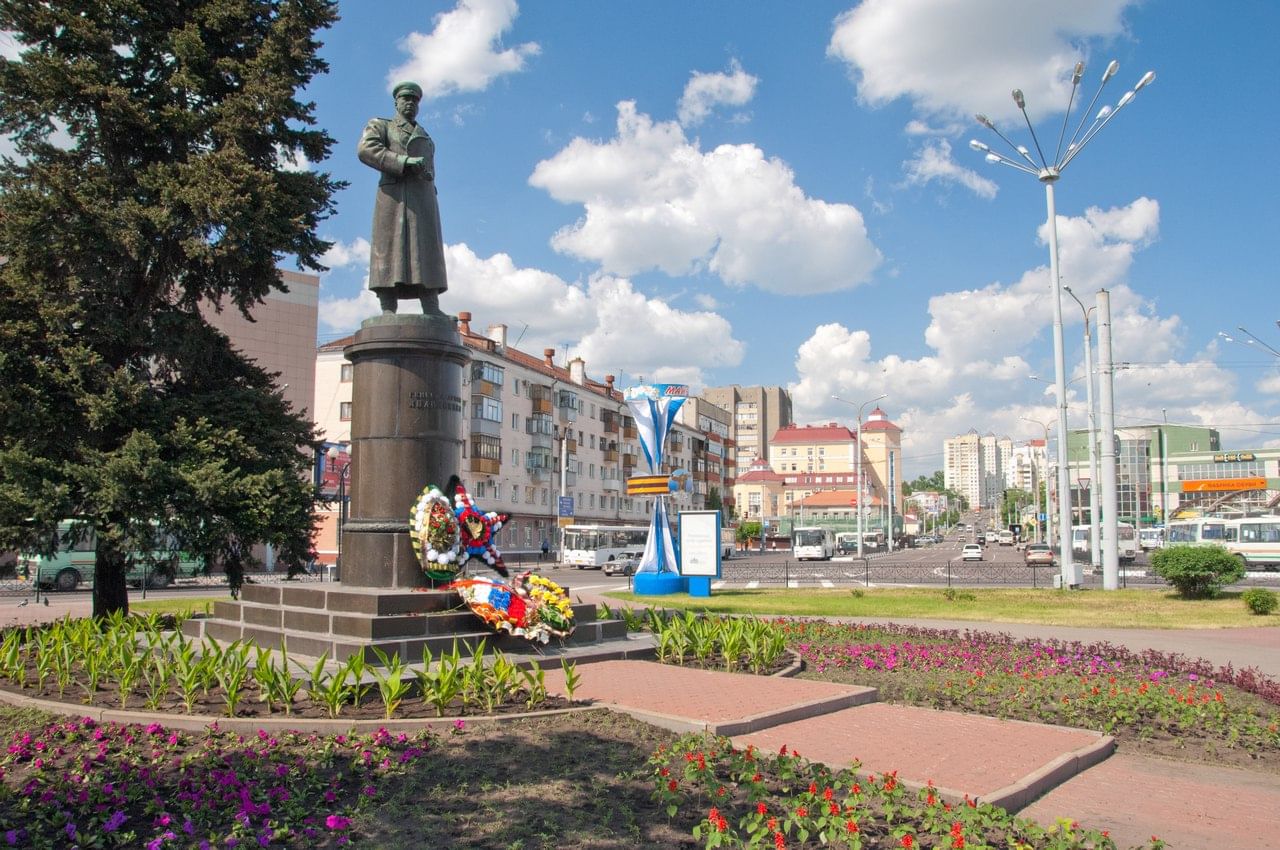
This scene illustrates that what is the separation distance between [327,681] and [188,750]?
6.39ft

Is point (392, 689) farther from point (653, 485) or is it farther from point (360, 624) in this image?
point (653, 485)

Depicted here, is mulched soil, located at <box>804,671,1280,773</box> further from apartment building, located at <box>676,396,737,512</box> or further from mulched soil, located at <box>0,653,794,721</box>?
apartment building, located at <box>676,396,737,512</box>

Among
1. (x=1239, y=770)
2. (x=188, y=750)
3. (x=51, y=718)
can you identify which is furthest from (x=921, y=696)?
(x=51, y=718)

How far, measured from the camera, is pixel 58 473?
12711 mm

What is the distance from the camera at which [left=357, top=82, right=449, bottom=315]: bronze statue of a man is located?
11531 mm

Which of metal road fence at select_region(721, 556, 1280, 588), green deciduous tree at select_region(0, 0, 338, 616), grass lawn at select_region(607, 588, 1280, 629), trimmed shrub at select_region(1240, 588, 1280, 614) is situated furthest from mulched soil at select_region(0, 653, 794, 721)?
metal road fence at select_region(721, 556, 1280, 588)

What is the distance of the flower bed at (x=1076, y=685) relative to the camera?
8.12 meters

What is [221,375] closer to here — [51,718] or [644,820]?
[51,718]

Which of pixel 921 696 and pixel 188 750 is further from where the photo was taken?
pixel 921 696

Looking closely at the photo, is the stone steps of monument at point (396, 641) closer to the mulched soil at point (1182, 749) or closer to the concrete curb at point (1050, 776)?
the mulched soil at point (1182, 749)

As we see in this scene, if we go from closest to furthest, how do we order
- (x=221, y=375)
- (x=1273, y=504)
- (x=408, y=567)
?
1. (x=408, y=567)
2. (x=221, y=375)
3. (x=1273, y=504)

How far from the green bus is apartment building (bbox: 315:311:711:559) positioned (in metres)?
13.5

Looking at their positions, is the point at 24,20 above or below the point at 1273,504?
above

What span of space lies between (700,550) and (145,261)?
1690 cm
